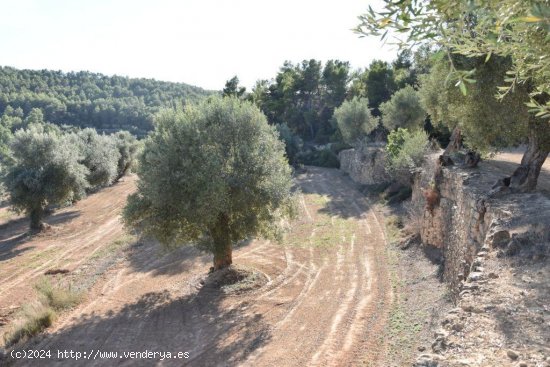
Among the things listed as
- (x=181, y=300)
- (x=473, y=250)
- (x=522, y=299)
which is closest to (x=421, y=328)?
(x=473, y=250)

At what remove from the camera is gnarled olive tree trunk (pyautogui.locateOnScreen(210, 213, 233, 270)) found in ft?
62.8

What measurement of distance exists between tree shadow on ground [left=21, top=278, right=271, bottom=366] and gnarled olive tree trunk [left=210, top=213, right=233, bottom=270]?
220 cm

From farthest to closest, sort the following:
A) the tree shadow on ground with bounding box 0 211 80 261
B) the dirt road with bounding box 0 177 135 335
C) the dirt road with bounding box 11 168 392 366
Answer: the tree shadow on ground with bounding box 0 211 80 261 < the dirt road with bounding box 0 177 135 335 < the dirt road with bounding box 11 168 392 366

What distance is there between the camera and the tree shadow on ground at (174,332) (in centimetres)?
1309

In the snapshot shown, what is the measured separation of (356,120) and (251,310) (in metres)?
43.0

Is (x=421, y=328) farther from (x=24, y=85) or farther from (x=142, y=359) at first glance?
(x=24, y=85)

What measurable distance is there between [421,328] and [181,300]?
10.8m

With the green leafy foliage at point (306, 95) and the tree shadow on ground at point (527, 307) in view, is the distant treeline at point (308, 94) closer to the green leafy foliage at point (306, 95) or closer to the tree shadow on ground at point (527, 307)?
the green leafy foliage at point (306, 95)

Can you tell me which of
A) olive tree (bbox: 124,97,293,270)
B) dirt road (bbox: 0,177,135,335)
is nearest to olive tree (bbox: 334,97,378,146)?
dirt road (bbox: 0,177,135,335)

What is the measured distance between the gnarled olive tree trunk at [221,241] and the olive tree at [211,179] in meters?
0.05

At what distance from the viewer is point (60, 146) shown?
35.2 metres

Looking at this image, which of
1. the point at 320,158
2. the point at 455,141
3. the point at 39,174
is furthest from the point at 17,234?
the point at 320,158

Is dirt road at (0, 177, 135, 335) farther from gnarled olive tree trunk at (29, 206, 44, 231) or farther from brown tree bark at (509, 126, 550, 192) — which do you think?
brown tree bark at (509, 126, 550, 192)

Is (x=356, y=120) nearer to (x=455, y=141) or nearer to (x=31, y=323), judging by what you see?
(x=455, y=141)
